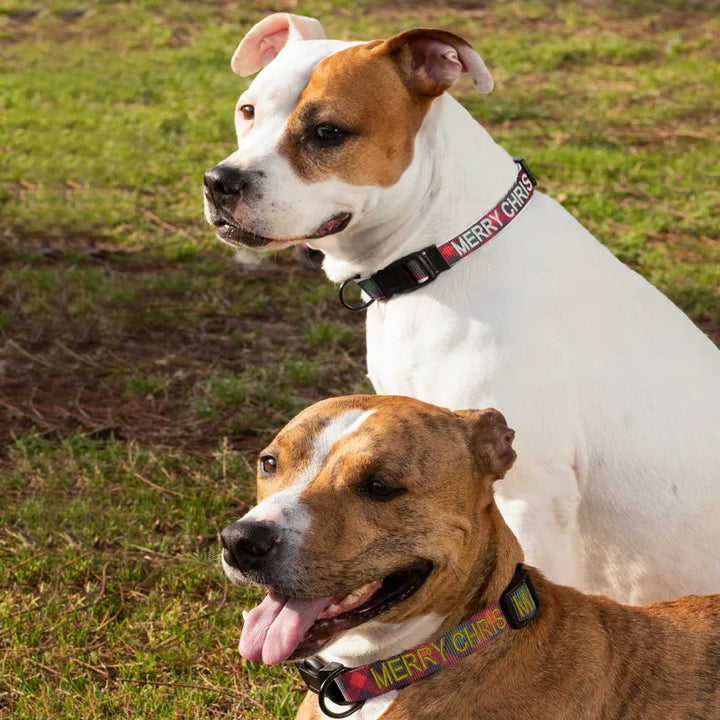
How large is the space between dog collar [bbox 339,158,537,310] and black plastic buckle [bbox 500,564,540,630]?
120 cm

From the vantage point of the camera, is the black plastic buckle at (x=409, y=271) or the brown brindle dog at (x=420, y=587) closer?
the brown brindle dog at (x=420, y=587)

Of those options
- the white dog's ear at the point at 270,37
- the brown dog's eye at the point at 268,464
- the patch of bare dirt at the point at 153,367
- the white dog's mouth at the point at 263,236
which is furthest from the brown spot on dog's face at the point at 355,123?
the patch of bare dirt at the point at 153,367

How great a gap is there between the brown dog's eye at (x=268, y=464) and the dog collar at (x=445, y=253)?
38.5 inches

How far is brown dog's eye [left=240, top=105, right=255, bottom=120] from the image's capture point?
13.7ft

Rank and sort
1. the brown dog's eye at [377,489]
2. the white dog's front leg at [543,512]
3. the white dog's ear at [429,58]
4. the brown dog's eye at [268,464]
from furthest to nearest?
the white dog's ear at [429,58], the white dog's front leg at [543,512], the brown dog's eye at [268,464], the brown dog's eye at [377,489]

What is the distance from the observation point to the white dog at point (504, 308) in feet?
12.6

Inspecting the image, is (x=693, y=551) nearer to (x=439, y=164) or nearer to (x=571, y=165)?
(x=439, y=164)

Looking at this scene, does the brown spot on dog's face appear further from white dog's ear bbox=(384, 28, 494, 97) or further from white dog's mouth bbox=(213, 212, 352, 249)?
white dog's mouth bbox=(213, 212, 352, 249)

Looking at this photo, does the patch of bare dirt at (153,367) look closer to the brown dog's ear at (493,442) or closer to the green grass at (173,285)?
the green grass at (173,285)

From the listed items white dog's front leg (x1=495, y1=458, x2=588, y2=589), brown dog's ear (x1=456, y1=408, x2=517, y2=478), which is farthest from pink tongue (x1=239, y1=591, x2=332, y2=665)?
white dog's front leg (x1=495, y1=458, x2=588, y2=589)

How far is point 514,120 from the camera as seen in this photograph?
36.0 feet

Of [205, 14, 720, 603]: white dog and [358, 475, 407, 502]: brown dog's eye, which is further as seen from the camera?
[205, 14, 720, 603]: white dog

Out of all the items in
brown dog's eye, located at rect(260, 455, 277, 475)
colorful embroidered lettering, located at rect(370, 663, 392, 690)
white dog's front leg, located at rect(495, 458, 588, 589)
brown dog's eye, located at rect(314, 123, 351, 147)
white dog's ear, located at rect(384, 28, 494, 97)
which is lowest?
white dog's front leg, located at rect(495, 458, 588, 589)

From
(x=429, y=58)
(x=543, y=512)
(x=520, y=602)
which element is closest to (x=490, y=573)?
(x=520, y=602)
